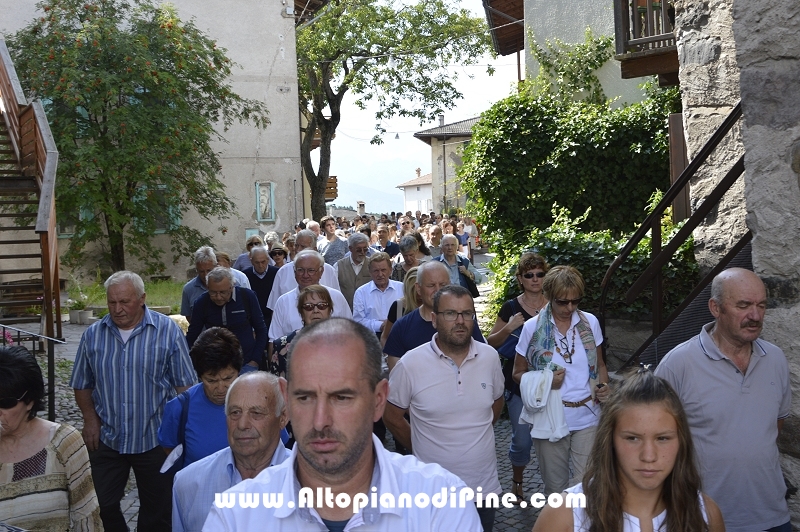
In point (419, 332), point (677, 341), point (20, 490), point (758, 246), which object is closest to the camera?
point (20, 490)

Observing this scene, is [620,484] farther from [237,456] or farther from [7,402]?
[7,402]

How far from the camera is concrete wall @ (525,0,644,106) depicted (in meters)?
16.7

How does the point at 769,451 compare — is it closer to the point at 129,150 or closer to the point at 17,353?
the point at 17,353

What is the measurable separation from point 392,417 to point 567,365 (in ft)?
3.87

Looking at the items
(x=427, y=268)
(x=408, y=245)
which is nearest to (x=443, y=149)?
(x=408, y=245)

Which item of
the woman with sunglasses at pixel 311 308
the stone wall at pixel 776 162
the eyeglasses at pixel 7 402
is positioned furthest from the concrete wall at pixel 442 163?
the eyeglasses at pixel 7 402

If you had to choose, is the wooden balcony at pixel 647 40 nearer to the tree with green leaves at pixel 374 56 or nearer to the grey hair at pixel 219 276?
the grey hair at pixel 219 276

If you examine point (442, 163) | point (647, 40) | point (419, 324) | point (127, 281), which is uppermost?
point (442, 163)

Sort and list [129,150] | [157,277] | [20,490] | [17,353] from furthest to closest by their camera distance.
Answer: [157,277] < [129,150] < [17,353] < [20,490]

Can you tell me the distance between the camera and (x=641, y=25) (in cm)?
1220

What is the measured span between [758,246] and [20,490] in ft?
11.9

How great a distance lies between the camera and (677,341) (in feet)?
20.0

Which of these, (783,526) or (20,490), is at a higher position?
(20,490)

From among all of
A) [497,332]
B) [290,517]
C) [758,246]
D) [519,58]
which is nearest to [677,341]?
[497,332]
